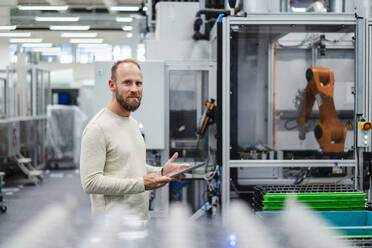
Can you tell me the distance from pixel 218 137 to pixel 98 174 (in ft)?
4.37

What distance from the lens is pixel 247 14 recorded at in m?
2.65

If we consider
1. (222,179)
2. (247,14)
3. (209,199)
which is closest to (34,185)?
(209,199)

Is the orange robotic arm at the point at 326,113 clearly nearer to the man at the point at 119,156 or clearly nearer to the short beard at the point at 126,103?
the man at the point at 119,156

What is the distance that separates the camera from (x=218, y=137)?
2.76 m

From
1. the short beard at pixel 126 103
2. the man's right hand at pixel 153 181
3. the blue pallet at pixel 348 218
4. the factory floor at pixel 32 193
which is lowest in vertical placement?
the factory floor at pixel 32 193

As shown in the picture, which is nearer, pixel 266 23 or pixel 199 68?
pixel 266 23

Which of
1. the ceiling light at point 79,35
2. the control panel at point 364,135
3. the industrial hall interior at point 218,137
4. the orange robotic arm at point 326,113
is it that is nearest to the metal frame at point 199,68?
the industrial hall interior at point 218,137

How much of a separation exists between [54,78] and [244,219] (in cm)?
824

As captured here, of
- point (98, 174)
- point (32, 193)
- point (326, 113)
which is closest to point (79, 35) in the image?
Answer: point (32, 193)

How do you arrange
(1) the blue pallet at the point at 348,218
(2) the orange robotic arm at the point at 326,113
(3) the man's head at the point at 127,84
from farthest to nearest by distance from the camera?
1. (2) the orange robotic arm at the point at 326,113
2. (3) the man's head at the point at 127,84
3. (1) the blue pallet at the point at 348,218

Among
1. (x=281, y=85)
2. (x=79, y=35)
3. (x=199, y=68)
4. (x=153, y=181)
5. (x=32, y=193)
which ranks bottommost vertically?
(x=32, y=193)

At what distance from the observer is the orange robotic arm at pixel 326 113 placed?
310cm

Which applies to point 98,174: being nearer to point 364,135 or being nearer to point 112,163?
point 112,163

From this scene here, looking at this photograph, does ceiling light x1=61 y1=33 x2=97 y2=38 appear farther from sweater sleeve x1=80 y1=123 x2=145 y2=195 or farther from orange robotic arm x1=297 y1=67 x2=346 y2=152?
sweater sleeve x1=80 y1=123 x2=145 y2=195
